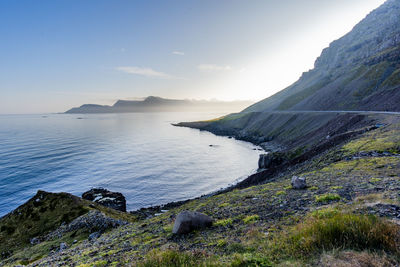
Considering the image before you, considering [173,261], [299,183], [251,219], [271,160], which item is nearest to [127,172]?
[271,160]

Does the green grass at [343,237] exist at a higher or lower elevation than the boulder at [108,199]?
higher

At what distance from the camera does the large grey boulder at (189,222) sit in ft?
38.7

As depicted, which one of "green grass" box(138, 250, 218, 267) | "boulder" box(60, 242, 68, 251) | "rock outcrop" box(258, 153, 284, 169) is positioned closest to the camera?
"green grass" box(138, 250, 218, 267)

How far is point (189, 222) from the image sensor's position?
1196cm

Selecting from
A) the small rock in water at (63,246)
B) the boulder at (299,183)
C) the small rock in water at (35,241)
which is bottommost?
the small rock in water at (35,241)

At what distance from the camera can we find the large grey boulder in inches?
464

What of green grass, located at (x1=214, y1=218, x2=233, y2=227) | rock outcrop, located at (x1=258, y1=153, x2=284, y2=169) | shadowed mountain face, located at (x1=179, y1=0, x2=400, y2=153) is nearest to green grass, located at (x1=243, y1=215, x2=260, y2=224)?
green grass, located at (x1=214, y1=218, x2=233, y2=227)

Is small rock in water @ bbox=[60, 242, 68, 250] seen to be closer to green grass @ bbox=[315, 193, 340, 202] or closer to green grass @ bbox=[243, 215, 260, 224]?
green grass @ bbox=[243, 215, 260, 224]

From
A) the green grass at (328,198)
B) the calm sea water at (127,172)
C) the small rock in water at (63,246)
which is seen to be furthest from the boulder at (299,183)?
the calm sea water at (127,172)

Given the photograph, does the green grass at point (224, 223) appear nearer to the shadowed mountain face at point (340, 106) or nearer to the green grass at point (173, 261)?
the green grass at point (173, 261)

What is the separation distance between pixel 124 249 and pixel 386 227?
13549 mm

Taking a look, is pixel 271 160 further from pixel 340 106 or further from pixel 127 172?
pixel 340 106

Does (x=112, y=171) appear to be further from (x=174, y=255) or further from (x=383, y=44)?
(x=383, y=44)

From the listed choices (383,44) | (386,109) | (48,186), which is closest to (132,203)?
(48,186)
